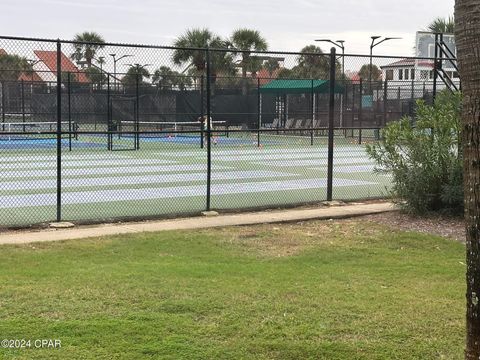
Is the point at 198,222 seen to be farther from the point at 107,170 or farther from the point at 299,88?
the point at 299,88

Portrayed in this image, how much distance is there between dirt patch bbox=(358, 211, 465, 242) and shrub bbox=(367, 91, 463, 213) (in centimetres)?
17

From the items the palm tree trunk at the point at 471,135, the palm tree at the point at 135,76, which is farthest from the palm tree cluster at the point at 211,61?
the palm tree trunk at the point at 471,135

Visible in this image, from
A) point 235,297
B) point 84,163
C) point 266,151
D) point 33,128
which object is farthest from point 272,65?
point 235,297

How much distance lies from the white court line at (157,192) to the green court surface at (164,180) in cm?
2

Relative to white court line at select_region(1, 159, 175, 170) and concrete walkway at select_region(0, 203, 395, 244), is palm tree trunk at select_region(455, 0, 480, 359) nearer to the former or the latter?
concrete walkway at select_region(0, 203, 395, 244)

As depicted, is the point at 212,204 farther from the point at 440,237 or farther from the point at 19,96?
the point at 19,96

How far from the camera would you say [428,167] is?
9.75 meters

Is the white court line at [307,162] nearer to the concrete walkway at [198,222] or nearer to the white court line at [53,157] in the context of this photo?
the white court line at [53,157]

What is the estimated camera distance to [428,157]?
32.0ft

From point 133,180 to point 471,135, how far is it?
1199 cm

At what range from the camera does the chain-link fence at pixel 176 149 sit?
1091cm

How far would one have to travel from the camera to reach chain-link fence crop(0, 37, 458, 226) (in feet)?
35.8

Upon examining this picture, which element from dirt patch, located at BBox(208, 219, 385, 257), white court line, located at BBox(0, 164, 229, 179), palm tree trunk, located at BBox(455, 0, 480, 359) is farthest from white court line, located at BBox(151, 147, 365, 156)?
palm tree trunk, located at BBox(455, 0, 480, 359)

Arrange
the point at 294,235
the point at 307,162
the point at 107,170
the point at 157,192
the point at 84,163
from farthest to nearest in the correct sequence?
1. the point at 307,162
2. the point at 84,163
3. the point at 107,170
4. the point at 157,192
5. the point at 294,235
